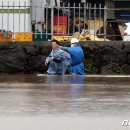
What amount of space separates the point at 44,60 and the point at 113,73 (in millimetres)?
2306

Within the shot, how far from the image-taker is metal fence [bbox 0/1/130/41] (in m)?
18.9

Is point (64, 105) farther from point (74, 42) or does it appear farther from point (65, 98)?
point (74, 42)

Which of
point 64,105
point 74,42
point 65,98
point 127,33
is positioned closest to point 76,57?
point 74,42

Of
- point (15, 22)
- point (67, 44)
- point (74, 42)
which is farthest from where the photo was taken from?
point (15, 22)

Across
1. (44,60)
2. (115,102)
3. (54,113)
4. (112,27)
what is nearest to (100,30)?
(112,27)

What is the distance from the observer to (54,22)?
19.0 m

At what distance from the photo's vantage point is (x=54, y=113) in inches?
354

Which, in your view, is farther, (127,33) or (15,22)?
(127,33)

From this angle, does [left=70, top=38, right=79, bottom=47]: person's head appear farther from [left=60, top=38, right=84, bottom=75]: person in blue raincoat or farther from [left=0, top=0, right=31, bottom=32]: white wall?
[left=0, top=0, right=31, bottom=32]: white wall

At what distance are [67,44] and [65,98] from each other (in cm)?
801

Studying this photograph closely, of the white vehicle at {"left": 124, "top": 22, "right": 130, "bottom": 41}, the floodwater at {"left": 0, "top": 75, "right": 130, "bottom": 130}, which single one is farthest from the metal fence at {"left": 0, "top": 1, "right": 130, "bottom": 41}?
the floodwater at {"left": 0, "top": 75, "right": 130, "bottom": 130}

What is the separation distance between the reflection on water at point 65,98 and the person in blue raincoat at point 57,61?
193 cm

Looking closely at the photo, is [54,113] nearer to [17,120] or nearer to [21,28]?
[17,120]

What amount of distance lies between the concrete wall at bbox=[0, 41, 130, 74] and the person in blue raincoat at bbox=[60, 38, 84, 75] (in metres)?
1.59
